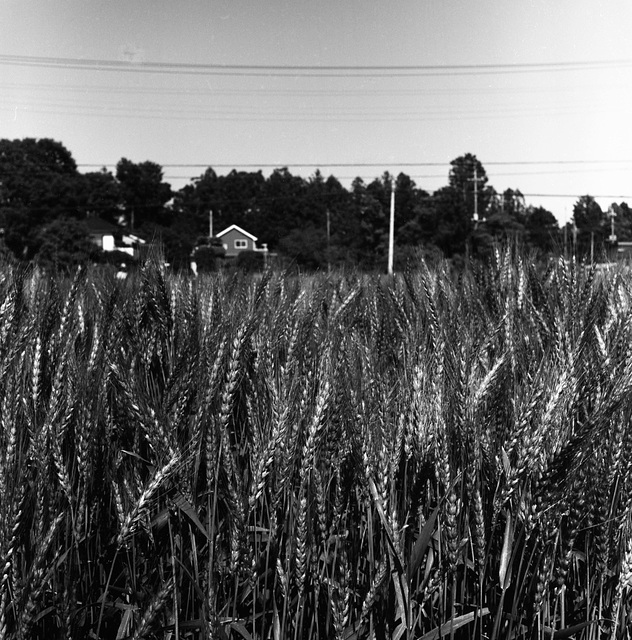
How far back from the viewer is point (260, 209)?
8650 centimetres

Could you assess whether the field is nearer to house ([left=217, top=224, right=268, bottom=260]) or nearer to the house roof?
the house roof

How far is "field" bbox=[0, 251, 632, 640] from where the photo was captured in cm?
104

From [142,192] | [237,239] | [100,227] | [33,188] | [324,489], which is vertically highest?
[142,192]

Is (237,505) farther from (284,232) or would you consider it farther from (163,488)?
(284,232)

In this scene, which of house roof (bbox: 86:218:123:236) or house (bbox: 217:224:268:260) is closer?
house roof (bbox: 86:218:123:236)

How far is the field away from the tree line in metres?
38.4

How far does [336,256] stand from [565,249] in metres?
54.2

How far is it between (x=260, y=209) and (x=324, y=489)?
86728 millimetres

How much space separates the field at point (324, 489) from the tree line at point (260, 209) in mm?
38383

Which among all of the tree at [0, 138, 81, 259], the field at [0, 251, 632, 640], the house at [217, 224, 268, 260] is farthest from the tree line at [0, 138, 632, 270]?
the field at [0, 251, 632, 640]

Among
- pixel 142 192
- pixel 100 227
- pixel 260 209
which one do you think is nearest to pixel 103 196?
pixel 100 227

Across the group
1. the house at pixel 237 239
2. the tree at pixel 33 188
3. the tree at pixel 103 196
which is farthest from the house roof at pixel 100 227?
the house at pixel 237 239

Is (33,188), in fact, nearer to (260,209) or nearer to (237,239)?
(237,239)

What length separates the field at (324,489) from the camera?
1.04 metres
